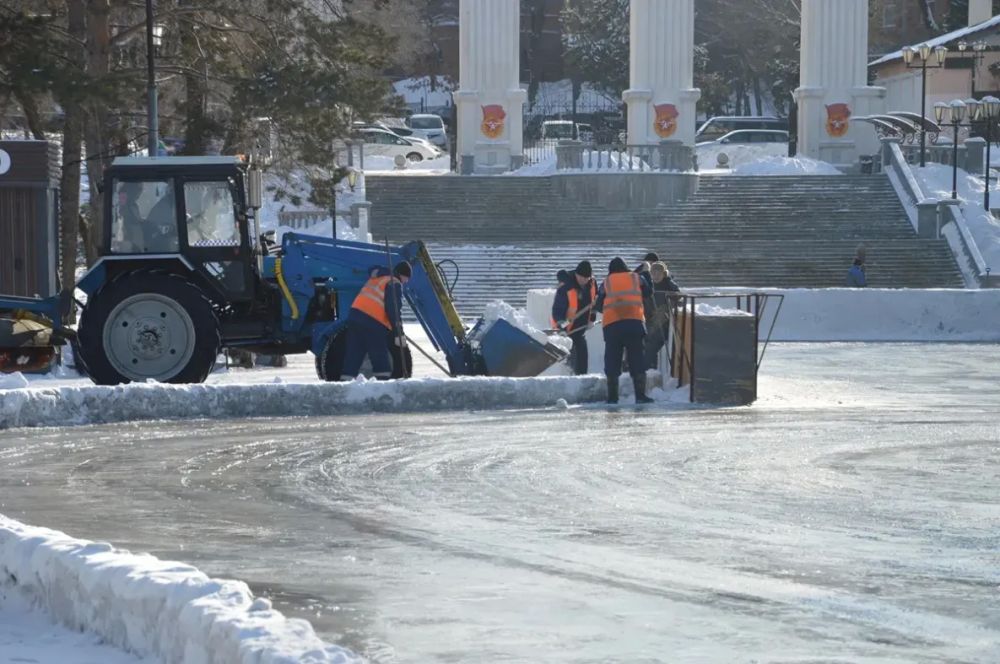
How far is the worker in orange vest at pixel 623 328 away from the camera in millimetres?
18062

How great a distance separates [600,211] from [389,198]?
5479 mm

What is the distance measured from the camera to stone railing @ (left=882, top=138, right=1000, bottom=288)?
133ft

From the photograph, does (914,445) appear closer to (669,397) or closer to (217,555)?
(669,397)

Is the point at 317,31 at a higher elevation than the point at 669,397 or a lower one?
higher

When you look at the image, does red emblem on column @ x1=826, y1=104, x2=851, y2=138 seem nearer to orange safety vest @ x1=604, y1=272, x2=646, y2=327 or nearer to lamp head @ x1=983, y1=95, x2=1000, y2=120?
lamp head @ x1=983, y1=95, x2=1000, y2=120

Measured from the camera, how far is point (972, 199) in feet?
154

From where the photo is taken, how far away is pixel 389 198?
48.9 metres

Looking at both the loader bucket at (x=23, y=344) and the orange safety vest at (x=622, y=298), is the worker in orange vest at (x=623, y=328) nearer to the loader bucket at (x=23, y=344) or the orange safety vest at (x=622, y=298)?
the orange safety vest at (x=622, y=298)

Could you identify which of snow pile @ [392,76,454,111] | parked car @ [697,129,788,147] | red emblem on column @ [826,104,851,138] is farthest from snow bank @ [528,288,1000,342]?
snow pile @ [392,76,454,111]

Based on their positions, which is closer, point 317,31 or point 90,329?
point 90,329

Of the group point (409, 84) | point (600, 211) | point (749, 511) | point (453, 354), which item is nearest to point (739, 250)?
point (600, 211)

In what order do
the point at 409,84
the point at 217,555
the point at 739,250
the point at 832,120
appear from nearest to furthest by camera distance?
the point at 217,555 → the point at 739,250 → the point at 832,120 → the point at 409,84

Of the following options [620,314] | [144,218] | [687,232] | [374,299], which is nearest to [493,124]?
[687,232]

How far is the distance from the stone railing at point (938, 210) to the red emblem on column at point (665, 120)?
708 centimetres
